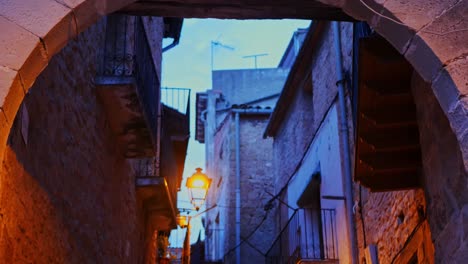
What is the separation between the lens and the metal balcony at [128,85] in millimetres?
8461

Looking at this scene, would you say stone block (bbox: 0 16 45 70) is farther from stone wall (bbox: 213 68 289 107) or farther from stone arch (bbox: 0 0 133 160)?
stone wall (bbox: 213 68 289 107)

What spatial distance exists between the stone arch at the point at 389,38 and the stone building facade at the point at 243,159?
16692 millimetres

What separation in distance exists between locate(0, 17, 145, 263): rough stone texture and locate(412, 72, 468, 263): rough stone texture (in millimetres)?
2731

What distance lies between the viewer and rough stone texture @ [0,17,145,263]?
523cm

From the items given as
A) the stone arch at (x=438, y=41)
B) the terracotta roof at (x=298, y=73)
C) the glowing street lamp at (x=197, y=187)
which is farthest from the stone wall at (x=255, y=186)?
the stone arch at (x=438, y=41)

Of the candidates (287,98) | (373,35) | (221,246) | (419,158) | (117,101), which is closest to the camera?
(373,35)

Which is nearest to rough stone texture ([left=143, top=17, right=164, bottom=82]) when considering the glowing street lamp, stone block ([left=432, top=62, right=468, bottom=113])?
the glowing street lamp

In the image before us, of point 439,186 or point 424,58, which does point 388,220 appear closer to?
point 439,186

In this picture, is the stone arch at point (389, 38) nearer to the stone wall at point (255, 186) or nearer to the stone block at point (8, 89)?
the stone block at point (8, 89)

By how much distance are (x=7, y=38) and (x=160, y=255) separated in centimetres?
1434

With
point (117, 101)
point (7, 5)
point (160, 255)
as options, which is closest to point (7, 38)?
point (7, 5)

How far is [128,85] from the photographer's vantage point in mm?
8422

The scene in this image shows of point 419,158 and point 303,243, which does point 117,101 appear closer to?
point 419,158

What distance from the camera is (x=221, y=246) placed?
2370 cm
